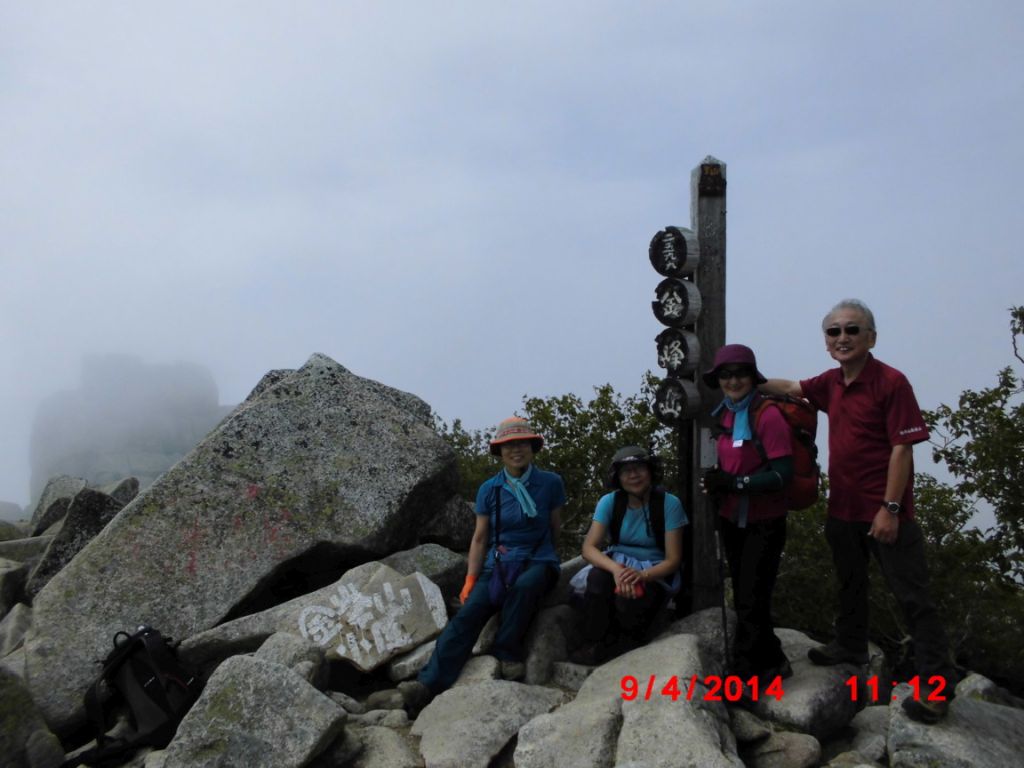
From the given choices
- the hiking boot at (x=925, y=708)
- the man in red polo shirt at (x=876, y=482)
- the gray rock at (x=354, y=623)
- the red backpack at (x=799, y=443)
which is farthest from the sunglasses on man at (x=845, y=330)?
the gray rock at (x=354, y=623)

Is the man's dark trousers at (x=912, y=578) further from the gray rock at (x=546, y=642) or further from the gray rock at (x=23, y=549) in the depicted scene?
the gray rock at (x=23, y=549)

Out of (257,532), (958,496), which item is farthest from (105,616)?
(958,496)

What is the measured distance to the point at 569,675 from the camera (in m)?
7.31

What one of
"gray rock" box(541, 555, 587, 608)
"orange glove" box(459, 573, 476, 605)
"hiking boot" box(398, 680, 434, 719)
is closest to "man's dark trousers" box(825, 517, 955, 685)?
"gray rock" box(541, 555, 587, 608)

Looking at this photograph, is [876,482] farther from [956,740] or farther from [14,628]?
[14,628]

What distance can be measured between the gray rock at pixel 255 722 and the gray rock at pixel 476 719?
0.65 meters

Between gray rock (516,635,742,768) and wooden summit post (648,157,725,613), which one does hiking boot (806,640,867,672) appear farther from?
wooden summit post (648,157,725,613)

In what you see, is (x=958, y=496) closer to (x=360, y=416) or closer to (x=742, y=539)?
(x=742, y=539)

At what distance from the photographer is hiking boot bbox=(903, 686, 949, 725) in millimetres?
6020

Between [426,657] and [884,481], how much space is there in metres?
3.60

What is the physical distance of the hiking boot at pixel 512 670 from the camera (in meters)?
7.24

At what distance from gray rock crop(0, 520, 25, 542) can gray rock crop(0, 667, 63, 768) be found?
8.23 metres

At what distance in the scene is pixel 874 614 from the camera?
1062 centimetres

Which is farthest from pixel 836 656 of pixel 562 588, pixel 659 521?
A: pixel 562 588
